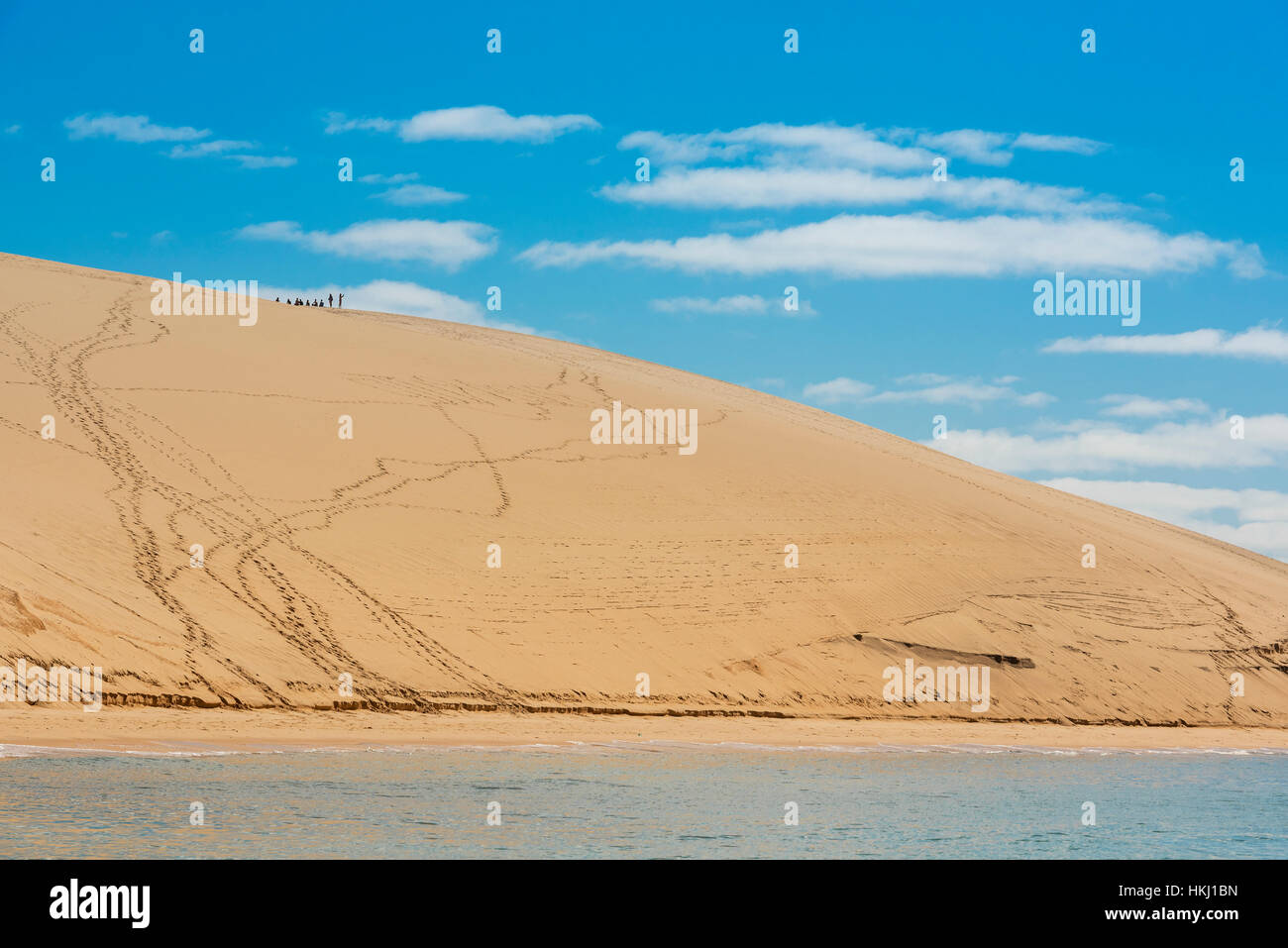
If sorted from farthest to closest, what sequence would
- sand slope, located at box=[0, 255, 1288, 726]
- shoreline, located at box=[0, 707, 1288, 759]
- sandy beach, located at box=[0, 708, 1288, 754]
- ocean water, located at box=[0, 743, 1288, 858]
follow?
sand slope, located at box=[0, 255, 1288, 726], sandy beach, located at box=[0, 708, 1288, 754], shoreline, located at box=[0, 707, 1288, 759], ocean water, located at box=[0, 743, 1288, 858]

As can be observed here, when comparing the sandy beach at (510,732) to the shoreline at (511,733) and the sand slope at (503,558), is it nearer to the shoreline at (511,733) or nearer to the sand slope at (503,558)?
the shoreline at (511,733)

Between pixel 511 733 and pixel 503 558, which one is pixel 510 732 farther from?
pixel 503 558

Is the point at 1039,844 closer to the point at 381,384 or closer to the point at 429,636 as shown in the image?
the point at 429,636

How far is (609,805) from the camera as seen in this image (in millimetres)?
11500

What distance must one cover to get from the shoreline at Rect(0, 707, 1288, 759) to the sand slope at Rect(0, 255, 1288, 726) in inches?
22.5

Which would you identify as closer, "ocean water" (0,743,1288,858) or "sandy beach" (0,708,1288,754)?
"ocean water" (0,743,1288,858)

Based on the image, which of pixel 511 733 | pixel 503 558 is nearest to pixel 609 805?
pixel 511 733

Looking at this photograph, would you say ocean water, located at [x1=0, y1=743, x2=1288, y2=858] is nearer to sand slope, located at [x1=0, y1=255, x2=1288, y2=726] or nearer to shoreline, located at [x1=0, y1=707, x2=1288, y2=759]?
shoreline, located at [x1=0, y1=707, x2=1288, y2=759]

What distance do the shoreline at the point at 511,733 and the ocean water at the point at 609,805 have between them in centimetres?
47

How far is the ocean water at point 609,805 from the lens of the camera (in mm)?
9516

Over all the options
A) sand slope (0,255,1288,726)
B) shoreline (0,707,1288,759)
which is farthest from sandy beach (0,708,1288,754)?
sand slope (0,255,1288,726)

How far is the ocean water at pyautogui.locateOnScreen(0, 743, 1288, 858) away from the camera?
9.52 meters
